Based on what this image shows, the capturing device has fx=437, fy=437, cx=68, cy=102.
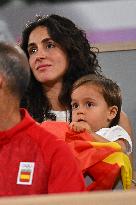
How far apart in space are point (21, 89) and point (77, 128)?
25cm

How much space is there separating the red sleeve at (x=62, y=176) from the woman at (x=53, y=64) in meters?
0.63

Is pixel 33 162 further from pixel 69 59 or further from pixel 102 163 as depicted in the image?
pixel 69 59

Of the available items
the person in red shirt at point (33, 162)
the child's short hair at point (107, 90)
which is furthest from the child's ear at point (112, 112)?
the person in red shirt at point (33, 162)

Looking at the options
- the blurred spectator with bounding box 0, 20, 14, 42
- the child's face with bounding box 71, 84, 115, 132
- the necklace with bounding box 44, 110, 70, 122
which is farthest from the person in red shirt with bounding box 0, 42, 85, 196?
the blurred spectator with bounding box 0, 20, 14, 42

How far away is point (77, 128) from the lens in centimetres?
115

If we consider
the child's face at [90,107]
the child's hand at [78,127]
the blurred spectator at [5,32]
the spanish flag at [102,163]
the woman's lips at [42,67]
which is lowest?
the spanish flag at [102,163]

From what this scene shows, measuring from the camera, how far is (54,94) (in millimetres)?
1581

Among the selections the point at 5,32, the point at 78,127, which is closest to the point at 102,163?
the point at 78,127

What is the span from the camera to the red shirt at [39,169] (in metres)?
0.84

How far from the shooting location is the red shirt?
2.76 ft

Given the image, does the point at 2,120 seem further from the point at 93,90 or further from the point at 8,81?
the point at 93,90

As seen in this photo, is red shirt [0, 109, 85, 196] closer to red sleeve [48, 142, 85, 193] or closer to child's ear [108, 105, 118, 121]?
red sleeve [48, 142, 85, 193]

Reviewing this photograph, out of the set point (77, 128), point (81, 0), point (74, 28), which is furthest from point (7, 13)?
point (77, 128)

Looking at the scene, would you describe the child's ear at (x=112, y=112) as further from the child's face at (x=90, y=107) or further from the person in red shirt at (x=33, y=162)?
the person in red shirt at (x=33, y=162)
